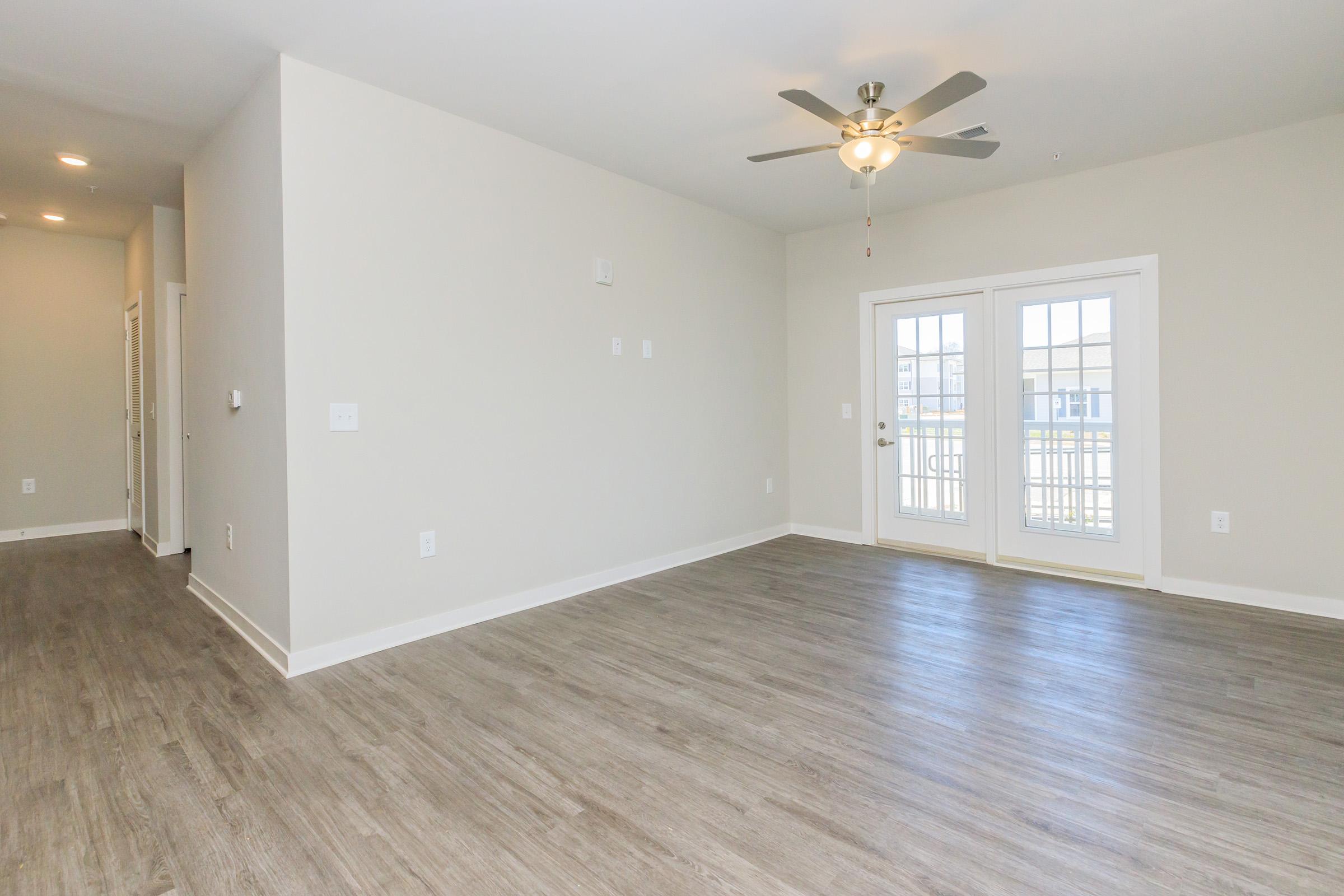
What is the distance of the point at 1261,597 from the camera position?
143 inches

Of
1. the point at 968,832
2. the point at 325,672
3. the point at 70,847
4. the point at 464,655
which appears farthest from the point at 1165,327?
the point at 70,847

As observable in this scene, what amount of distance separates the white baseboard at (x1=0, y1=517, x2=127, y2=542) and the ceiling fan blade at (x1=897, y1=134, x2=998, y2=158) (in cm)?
728

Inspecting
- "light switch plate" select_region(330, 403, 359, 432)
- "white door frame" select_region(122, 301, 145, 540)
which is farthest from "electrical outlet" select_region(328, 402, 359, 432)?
"white door frame" select_region(122, 301, 145, 540)

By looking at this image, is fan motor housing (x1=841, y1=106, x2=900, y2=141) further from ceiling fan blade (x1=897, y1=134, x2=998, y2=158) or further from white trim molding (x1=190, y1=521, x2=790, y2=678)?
white trim molding (x1=190, y1=521, x2=790, y2=678)

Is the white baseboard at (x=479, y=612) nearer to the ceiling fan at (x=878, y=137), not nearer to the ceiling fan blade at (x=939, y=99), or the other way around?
the ceiling fan at (x=878, y=137)

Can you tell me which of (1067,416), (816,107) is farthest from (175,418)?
(1067,416)

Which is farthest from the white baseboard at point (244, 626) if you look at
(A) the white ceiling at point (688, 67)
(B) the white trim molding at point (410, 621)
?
A: (A) the white ceiling at point (688, 67)

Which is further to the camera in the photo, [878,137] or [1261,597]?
[1261,597]

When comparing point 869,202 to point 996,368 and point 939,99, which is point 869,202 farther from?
point 939,99

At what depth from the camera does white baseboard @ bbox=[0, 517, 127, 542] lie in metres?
5.48

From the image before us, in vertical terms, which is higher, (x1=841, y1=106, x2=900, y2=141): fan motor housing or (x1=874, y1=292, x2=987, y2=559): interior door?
(x1=841, y1=106, x2=900, y2=141): fan motor housing

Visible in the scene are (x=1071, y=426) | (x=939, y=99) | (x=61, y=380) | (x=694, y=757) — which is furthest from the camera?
(x=61, y=380)

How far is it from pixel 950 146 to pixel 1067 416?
235 cm

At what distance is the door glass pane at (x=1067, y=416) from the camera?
4.17m
